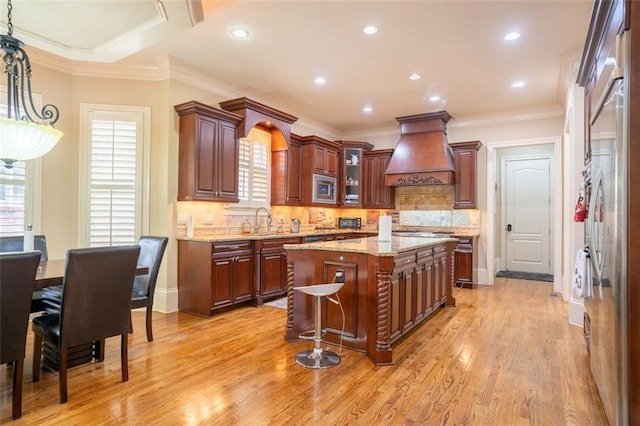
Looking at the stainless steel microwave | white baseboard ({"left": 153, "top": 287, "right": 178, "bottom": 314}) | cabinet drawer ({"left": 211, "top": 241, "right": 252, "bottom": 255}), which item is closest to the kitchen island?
cabinet drawer ({"left": 211, "top": 241, "right": 252, "bottom": 255})

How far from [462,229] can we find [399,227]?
3.78ft

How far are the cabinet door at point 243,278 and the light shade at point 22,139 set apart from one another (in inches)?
90.4

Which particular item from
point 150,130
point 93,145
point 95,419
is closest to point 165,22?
point 150,130

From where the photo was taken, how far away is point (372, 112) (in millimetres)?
6480

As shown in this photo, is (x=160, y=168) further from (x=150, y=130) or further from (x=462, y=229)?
(x=462, y=229)

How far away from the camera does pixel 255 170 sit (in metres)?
5.60

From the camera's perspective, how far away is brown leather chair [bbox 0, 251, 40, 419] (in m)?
1.96

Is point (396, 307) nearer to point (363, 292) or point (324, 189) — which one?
point (363, 292)

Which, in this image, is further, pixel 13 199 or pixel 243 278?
pixel 243 278

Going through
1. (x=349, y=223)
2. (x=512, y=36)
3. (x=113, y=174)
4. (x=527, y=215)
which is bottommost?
(x=349, y=223)

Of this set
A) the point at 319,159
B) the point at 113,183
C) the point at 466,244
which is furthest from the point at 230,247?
the point at 466,244

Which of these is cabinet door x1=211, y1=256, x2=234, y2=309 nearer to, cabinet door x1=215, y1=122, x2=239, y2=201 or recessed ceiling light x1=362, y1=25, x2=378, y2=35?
cabinet door x1=215, y1=122, x2=239, y2=201

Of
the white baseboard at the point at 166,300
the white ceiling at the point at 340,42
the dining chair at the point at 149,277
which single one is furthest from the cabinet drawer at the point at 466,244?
the dining chair at the point at 149,277

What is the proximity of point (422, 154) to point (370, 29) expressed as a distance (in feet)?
10.4
